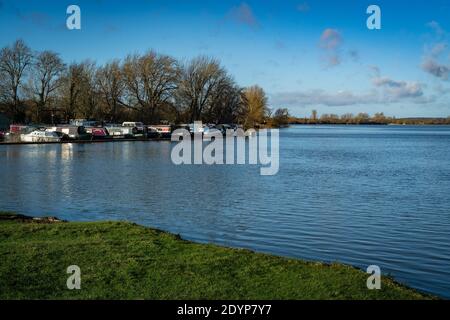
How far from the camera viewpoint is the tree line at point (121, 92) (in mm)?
90938

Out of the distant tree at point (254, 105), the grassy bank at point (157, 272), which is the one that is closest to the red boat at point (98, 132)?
the distant tree at point (254, 105)

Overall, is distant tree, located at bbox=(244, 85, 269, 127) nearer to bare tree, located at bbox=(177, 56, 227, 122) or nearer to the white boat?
bare tree, located at bbox=(177, 56, 227, 122)

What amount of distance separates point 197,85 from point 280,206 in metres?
91.3

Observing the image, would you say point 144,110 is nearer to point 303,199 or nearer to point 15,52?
point 15,52

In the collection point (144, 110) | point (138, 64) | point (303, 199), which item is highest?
point (138, 64)

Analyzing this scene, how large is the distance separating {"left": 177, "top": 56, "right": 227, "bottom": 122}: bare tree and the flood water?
72000 mm

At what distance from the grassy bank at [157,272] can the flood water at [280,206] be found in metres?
2.49

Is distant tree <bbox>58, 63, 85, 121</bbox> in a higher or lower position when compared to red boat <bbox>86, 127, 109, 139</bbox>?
higher

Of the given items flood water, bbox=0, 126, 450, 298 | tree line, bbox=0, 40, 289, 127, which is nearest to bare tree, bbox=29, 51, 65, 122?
tree line, bbox=0, 40, 289, 127

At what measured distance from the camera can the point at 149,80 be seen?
348 feet

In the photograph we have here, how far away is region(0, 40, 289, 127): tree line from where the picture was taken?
9094cm

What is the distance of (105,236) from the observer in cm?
1321
